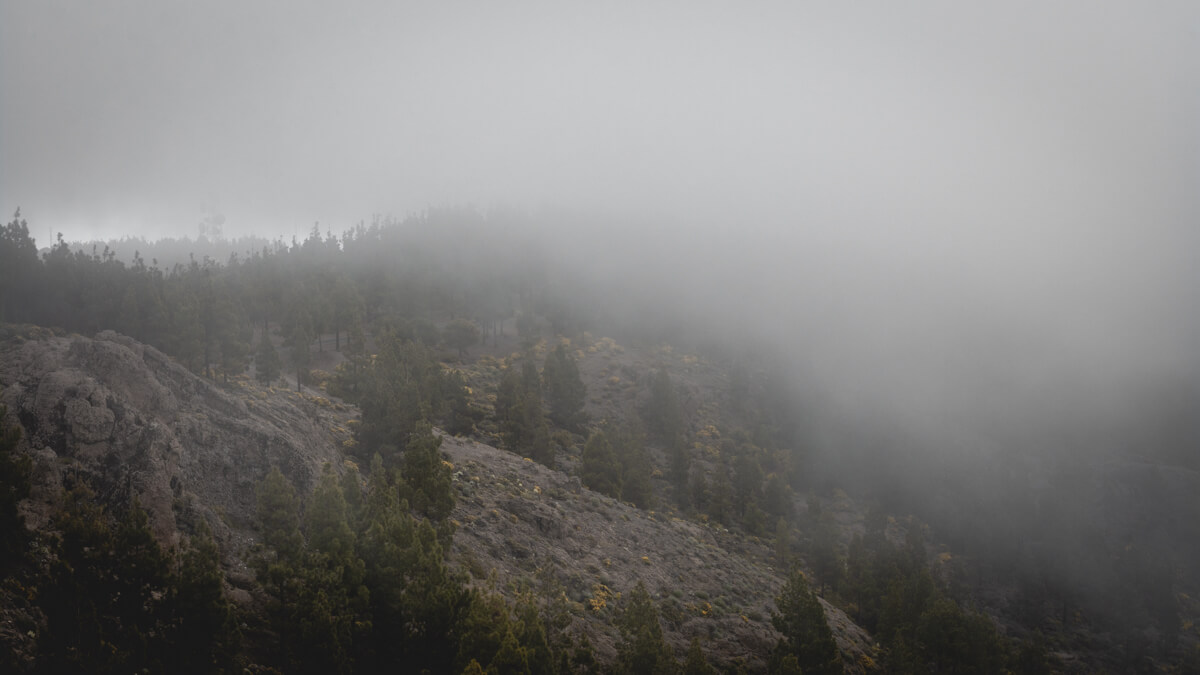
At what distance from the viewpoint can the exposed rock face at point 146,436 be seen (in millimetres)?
20547

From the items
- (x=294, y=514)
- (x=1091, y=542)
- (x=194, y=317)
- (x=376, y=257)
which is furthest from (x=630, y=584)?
(x=376, y=257)

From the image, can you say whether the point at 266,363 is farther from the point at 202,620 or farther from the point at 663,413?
the point at 663,413

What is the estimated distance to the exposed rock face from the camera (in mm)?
20547

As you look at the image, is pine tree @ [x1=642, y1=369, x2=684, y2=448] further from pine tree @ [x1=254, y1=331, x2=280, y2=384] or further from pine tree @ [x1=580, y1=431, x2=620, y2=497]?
pine tree @ [x1=254, y1=331, x2=280, y2=384]

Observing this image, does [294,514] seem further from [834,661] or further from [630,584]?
[834,661]

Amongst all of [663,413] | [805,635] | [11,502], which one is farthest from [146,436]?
[663,413]

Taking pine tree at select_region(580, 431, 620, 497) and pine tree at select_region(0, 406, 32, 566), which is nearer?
pine tree at select_region(0, 406, 32, 566)

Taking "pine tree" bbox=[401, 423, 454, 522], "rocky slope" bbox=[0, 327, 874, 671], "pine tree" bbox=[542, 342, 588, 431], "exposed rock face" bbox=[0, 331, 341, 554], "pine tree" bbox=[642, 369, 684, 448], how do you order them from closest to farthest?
"exposed rock face" bbox=[0, 331, 341, 554]
"rocky slope" bbox=[0, 327, 874, 671]
"pine tree" bbox=[401, 423, 454, 522]
"pine tree" bbox=[542, 342, 588, 431]
"pine tree" bbox=[642, 369, 684, 448]

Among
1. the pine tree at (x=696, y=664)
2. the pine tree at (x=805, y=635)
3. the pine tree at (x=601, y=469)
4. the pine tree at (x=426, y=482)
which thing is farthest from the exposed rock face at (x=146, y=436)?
the pine tree at (x=601, y=469)

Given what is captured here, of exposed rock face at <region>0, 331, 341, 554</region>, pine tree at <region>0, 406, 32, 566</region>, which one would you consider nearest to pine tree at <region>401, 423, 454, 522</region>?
exposed rock face at <region>0, 331, 341, 554</region>

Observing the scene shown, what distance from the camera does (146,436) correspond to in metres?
23.0

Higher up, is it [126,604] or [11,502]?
[11,502]

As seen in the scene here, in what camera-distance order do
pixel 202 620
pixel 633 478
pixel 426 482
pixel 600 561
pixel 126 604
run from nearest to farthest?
1. pixel 126 604
2. pixel 202 620
3. pixel 426 482
4. pixel 600 561
5. pixel 633 478

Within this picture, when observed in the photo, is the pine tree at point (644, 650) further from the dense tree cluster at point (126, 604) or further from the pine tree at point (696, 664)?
the dense tree cluster at point (126, 604)
